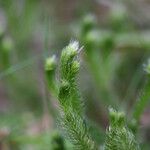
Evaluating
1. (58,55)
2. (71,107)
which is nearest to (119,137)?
(71,107)

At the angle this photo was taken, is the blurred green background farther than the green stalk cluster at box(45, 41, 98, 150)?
Yes

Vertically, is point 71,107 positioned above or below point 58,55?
below

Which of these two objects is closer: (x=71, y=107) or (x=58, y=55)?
(x=71, y=107)

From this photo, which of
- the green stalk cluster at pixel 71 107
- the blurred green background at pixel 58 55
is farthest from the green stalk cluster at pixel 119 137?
the blurred green background at pixel 58 55

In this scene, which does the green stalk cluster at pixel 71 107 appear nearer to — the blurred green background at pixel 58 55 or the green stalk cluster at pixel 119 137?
the green stalk cluster at pixel 119 137

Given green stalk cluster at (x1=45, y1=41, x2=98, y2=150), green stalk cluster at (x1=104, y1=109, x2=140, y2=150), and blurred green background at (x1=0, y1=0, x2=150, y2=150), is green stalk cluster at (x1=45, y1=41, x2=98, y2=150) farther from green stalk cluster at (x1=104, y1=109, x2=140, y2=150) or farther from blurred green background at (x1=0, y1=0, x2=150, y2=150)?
blurred green background at (x1=0, y1=0, x2=150, y2=150)

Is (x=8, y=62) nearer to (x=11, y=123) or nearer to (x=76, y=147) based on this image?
(x=11, y=123)

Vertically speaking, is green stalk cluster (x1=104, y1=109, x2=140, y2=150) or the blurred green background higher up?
the blurred green background

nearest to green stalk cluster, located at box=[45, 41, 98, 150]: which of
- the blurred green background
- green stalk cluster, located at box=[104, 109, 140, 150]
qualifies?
green stalk cluster, located at box=[104, 109, 140, 150]

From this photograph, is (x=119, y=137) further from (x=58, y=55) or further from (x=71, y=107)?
(x=58, y=55)

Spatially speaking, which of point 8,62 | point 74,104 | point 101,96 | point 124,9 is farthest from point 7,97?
point 74,104
